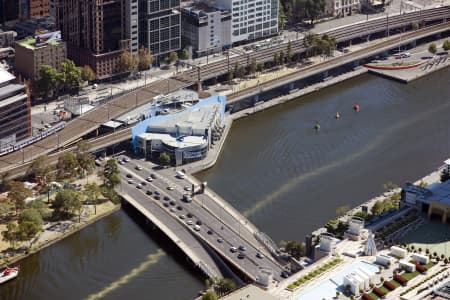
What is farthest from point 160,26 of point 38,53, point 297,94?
point 297,94

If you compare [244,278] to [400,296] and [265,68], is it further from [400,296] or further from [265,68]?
[265,68]

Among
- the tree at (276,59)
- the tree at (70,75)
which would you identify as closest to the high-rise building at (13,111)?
the tree at (70,75)

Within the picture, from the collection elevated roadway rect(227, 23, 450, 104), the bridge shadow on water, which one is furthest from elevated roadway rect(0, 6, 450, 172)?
the bridge shadow on water

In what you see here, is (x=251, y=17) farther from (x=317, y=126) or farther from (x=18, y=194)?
(x=18, y=194)

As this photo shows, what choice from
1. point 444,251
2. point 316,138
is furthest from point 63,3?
point 444,251

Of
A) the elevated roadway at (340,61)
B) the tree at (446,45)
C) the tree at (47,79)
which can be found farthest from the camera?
the tree at (446,45)

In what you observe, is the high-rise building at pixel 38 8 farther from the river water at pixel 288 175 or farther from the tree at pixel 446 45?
the tree at pixel 446 45
